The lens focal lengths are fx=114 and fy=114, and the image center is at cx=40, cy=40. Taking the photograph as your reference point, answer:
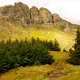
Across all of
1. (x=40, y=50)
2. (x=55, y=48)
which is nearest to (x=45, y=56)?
(x=40, y=50)

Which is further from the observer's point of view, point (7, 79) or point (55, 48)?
point (55, 48)

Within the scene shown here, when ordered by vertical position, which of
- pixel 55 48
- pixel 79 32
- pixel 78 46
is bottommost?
pixel 55 48

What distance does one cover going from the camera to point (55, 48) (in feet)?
344

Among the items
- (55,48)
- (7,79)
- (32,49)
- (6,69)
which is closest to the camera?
(7,79)

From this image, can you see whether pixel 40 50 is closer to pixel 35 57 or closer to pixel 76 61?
pixel 35 57

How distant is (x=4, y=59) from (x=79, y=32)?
31.7 metres

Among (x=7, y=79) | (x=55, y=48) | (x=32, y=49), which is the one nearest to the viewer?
(x=7, y=79)

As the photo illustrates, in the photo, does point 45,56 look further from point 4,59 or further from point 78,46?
point 4,59

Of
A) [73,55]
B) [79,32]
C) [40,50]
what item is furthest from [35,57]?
[79,32]

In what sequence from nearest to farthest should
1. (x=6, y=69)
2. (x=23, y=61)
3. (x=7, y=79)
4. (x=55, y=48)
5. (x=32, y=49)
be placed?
1. (x=7, y=79)
2. (x=6, y=69)
3. (x=23, y=61)
4. (x=32, y=49)
5. (x=55, y=48)

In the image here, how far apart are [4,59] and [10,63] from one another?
8.52 feet

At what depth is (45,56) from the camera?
4856cm

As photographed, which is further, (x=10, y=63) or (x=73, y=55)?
(x=73, y=55)

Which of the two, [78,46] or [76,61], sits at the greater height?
[78,46]
